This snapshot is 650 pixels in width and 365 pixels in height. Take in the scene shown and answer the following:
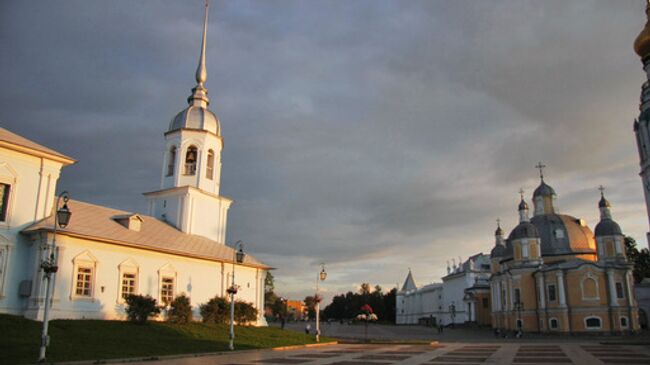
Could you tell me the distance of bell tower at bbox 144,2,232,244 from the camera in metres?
38.7

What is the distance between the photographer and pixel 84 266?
27812mm

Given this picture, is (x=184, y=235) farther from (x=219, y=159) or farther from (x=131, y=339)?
(x=131, y=339)

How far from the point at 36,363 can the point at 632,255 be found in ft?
285

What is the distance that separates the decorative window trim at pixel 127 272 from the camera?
2938 cm

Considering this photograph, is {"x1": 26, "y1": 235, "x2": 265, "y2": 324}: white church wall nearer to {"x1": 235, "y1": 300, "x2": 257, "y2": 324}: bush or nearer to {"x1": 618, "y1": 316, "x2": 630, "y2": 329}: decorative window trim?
{"x1": 235, "y1": 300, "x2": 257, "y2": 324}: bush

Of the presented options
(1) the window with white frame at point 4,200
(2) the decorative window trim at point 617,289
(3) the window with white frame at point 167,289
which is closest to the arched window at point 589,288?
(2) the decorative window trim at point 617,289

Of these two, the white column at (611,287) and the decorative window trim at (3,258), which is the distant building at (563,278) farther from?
the decorative window trim at (3,258)

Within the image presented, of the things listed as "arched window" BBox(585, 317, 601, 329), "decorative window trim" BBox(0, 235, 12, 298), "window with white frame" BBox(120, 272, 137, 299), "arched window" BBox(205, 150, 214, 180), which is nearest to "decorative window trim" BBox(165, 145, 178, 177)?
"arched window" BBox(205, 150, 214, 180)

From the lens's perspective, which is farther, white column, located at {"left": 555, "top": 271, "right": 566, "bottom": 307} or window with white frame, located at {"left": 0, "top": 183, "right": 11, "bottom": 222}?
white column, located at {"left": 555, "top": 271, "right": 566, "bottom": 307}

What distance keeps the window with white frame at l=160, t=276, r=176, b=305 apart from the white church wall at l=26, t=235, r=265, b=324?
0.22 metres

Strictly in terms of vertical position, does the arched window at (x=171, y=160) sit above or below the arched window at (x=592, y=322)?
above

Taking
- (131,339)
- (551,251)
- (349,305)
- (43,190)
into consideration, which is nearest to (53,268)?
(131,339)

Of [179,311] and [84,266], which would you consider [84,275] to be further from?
[179,311]

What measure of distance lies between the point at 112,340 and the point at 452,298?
267 ft
